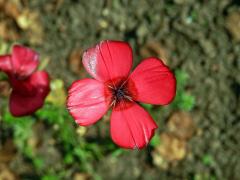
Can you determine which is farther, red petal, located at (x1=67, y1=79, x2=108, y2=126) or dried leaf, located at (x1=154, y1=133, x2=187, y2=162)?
dried leaf, located at (x1=154, y1=133, x2=187, y2=162)

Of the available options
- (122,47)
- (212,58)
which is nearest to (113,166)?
(212,58)

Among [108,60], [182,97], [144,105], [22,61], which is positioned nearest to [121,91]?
[108,60]

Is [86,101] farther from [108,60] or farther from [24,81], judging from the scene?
[24,81]

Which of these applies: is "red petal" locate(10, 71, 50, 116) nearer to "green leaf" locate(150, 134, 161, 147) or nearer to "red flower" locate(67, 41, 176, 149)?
"red flower" locate(67, 41, 176, 149)

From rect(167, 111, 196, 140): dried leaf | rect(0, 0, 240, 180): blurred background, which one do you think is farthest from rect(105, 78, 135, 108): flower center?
rect(167, 111, 196, 140): dried leaf

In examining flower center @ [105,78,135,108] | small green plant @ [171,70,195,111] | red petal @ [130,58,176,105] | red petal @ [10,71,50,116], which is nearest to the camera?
red petal @ [130,58,176,105]

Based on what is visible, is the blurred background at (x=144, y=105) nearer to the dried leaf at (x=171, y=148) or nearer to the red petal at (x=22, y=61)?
the dried leaf at (x=171, y=148)

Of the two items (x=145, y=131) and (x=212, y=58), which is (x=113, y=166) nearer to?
(x=212, y=58)
